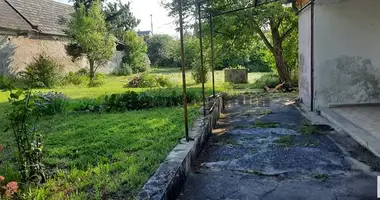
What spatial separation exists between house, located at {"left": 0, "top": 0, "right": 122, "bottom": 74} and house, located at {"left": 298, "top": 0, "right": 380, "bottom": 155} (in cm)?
1524

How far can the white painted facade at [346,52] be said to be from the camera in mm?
7449

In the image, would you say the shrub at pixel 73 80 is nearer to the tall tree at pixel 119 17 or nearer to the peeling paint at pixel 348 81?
the tall tree at pixel 119 17

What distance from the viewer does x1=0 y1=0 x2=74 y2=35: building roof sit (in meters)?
19.4

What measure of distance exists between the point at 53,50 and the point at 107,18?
7.43m

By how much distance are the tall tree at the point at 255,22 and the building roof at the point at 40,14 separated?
433 inches

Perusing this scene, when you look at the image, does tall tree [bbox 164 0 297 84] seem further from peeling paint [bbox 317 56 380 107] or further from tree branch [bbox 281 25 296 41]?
peeling paint [bbox 317 56 380 107]

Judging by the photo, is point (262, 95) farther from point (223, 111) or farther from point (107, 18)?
point (107, 18)

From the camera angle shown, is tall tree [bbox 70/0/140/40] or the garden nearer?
the garden

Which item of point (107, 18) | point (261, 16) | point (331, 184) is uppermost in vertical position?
point (107, 18)

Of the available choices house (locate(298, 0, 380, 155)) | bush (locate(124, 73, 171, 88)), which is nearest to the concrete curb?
house (locate(298, 0, 380, 155))

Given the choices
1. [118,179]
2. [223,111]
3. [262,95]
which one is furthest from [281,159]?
[262,95]

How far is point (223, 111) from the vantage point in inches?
348

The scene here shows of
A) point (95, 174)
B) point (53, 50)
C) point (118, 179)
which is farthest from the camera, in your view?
point (53, 50)

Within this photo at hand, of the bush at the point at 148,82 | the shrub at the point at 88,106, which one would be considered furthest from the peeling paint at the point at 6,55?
the shrub at the point at 88,106
